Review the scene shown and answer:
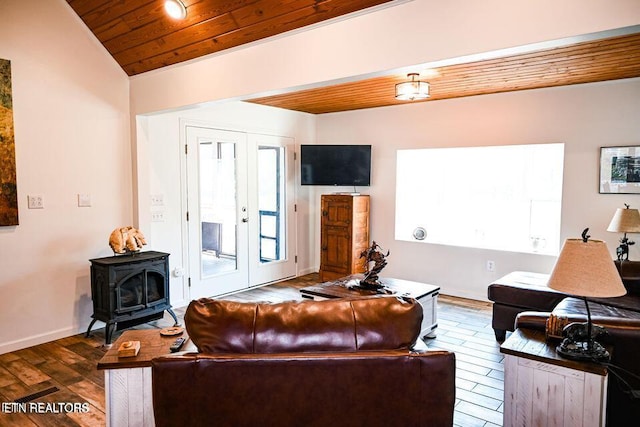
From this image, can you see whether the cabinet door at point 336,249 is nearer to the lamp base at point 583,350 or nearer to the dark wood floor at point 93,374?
the dark wood floor at point 93,374

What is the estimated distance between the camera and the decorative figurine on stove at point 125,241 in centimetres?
371

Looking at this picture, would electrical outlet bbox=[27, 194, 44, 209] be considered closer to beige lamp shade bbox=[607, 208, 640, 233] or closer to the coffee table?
the coffee table

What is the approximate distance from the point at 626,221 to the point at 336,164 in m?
3.31

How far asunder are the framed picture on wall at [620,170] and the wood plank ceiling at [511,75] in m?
0.70

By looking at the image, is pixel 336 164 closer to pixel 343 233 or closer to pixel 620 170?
pixel 343 233

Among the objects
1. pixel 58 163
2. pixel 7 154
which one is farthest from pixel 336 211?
pixel 7 154

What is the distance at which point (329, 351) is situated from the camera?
4.79 ft

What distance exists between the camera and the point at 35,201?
11.8ft

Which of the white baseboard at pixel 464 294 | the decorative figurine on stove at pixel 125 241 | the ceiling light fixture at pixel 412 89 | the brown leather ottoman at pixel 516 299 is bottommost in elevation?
the white baseboard at pixel 464 294

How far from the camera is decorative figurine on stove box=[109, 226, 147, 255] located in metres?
3.71

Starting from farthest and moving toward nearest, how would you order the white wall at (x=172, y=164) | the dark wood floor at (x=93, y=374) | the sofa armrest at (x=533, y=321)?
1. the white wall at (x=172, y=164)
2. the dark wood floor at (x=93, y=374)
3. the sofa armrest at (x=533, y=321)

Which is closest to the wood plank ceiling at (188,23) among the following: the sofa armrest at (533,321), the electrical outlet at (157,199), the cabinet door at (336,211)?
the electrical outlet at (157,199)

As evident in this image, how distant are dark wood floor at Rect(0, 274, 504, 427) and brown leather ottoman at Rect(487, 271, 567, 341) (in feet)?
0.69

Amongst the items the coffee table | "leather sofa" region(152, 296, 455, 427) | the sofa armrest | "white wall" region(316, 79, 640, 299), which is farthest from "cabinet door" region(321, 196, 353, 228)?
"leather sofa" region(152, 296, 455, 427)
